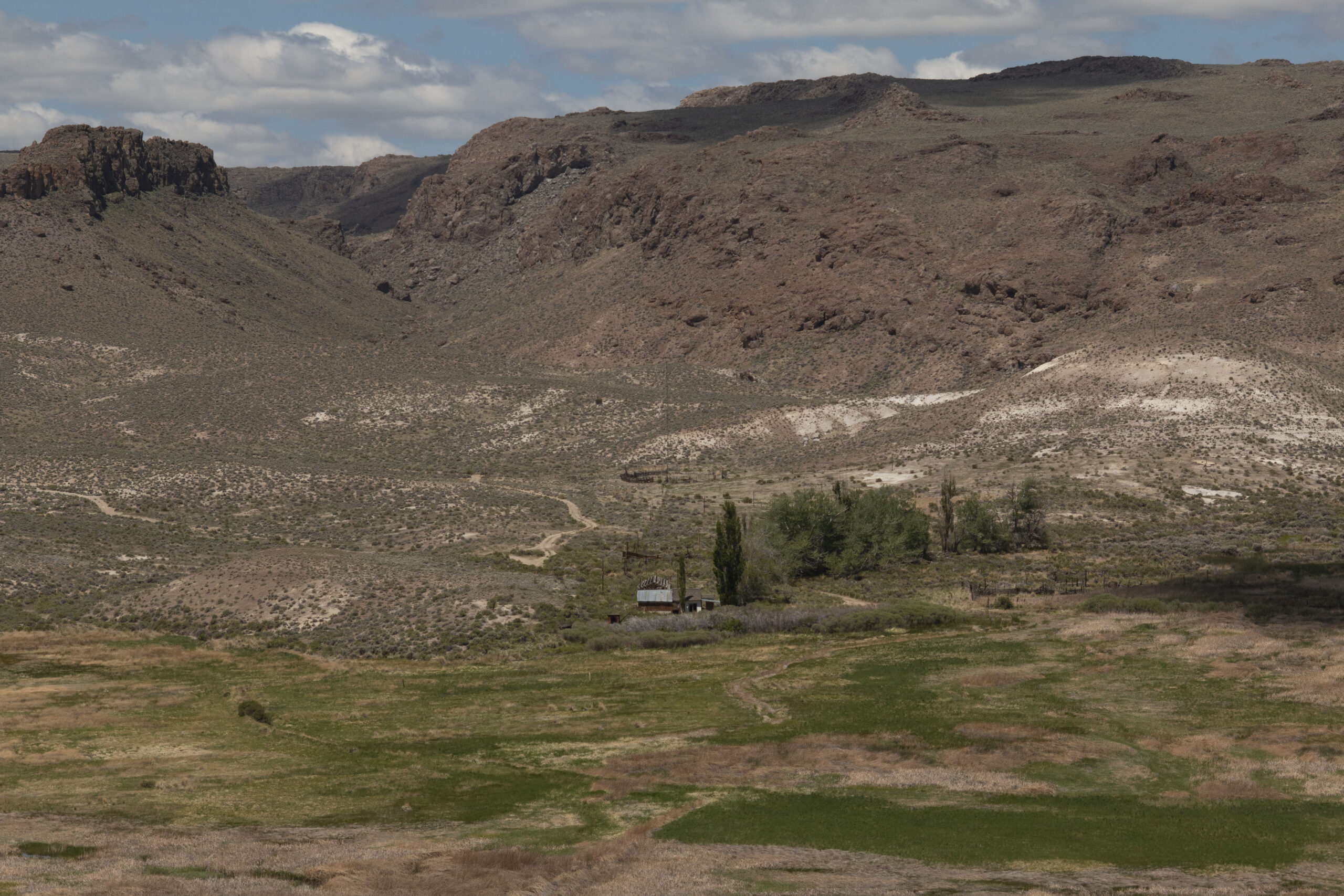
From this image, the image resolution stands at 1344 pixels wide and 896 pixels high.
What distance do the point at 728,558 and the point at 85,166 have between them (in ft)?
476

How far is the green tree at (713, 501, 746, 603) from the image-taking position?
7056cm

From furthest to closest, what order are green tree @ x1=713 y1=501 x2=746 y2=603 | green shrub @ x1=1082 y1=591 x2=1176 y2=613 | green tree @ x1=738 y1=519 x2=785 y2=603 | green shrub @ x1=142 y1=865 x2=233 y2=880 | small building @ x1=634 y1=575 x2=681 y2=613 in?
green tree @ x1=738 y1=519 x2=785 y2=603 < green tree @ x1=713 y1=501 x2=746 y2=603 < small building @ x1=634 y1=575 x2=681 y2=613 < green shrub @ x1=1082 y1=591 x2=1176 y2=613 < green shrub @ x1=142 y1=865 x2=233 y2=880

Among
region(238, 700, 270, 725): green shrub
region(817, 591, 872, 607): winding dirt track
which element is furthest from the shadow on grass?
region(817, 591, 872, 607): winding dirt track

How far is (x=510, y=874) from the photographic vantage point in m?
30.5

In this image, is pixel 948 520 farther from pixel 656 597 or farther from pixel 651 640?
pixel 651 640

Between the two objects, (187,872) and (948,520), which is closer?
(187,872)

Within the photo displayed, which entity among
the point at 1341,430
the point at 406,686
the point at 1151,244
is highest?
the point at 1151,244

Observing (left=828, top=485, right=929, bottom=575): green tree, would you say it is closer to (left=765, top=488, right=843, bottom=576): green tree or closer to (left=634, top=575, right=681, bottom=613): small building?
(left=765, top=488, right=843, bottom=576): green tree

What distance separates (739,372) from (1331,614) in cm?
9187

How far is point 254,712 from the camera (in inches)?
1948

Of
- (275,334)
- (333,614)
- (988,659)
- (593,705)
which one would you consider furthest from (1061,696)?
(275,334)

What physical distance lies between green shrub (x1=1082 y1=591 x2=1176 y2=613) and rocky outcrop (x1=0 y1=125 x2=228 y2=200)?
153985mm

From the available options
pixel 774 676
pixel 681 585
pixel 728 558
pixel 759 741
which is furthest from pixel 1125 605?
pixel 759 741

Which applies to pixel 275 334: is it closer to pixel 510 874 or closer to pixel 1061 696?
pixel 1061 696
